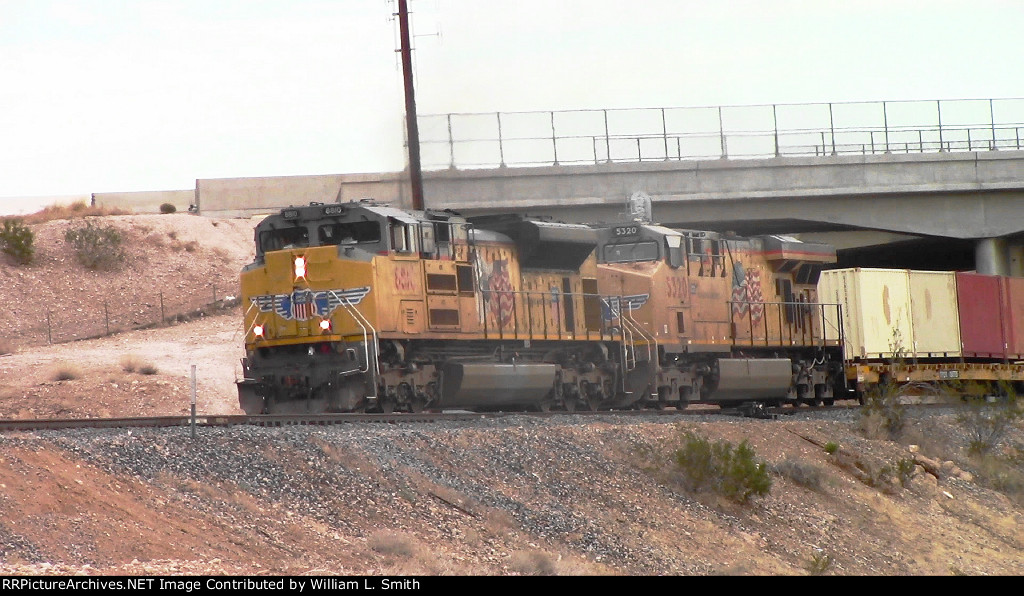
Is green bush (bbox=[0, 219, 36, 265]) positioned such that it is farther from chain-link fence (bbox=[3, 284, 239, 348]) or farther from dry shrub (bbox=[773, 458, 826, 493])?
dry shrub (bbox=[773, 458, 826, 493])

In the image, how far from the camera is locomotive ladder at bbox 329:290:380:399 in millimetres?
17375

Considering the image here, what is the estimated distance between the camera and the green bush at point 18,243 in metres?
43.2

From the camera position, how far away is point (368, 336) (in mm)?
17688

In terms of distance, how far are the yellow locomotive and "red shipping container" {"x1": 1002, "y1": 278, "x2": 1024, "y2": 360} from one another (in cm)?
874

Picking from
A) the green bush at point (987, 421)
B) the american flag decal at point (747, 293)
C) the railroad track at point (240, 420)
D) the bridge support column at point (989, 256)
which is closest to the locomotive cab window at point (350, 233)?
the railroad track at point (240, 420)

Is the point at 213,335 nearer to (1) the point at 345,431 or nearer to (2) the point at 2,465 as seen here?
(1) the point at 345,431

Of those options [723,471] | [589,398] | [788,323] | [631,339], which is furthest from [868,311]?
[723,471]

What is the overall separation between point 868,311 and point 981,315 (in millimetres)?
5306

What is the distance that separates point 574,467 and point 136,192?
175ft

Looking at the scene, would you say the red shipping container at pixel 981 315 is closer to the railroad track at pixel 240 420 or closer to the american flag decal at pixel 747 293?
the american flag decal at pixel 747 293

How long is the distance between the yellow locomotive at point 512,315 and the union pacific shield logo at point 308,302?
24mm

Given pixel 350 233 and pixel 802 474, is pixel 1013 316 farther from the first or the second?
pixel 350 233

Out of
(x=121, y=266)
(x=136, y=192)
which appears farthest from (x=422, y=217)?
(x=136, y=192)

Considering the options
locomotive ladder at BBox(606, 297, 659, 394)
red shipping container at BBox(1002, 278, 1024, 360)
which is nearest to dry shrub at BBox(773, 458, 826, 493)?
locomotive ladder at BBox(606, 297, 659, 394)
